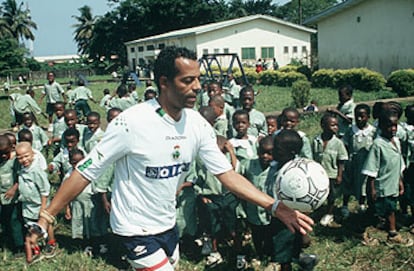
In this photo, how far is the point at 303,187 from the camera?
10.7ft

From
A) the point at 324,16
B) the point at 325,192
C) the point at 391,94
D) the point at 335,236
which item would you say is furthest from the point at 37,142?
the point at 324,16

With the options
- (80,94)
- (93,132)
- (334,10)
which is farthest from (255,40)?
(93,132)

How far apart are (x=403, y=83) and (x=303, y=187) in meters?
15.9

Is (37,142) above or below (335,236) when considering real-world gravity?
above

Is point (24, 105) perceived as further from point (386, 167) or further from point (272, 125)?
point (386, 167)

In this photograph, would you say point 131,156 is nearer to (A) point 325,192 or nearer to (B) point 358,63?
(A) point 325,192

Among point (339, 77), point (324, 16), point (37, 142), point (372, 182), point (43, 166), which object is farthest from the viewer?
point (324, 16)

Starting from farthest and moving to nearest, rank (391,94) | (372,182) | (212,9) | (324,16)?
(212,9), (324,16), (391,94), (372,182)

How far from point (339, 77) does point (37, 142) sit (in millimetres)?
17146

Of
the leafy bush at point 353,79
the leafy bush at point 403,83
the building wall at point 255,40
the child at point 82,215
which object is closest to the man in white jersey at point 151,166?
the child at point 82,215

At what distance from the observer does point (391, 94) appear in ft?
57.3

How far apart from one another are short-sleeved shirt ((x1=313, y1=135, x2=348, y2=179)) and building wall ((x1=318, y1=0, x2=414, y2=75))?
17149 millimetres

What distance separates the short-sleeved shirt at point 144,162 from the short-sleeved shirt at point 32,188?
244 cm

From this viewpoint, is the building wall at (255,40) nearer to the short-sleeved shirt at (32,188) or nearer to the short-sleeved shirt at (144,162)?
the short-sleeved shirt at (32,188)
